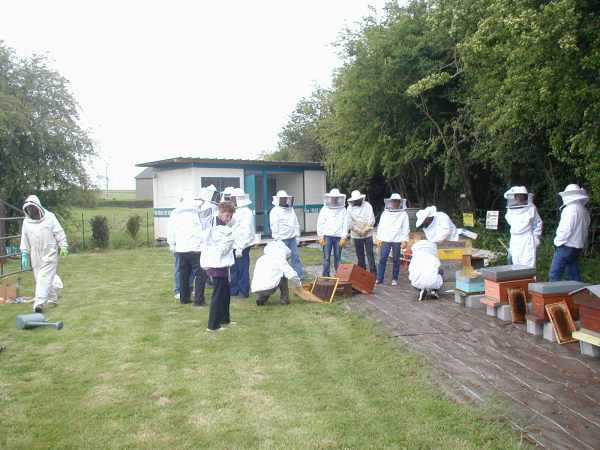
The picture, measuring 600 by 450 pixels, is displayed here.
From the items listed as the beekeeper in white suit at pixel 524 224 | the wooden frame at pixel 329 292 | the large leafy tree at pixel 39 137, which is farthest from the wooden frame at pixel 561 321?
the large leafy tree at pixel 39 137

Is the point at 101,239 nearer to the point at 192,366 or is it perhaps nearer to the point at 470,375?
the point at 192,366

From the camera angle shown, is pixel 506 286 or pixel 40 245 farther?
pixel 40 245

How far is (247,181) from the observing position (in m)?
16.6

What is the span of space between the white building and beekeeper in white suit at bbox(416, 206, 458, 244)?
27.1ft

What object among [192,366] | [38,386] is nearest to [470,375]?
[192,366]

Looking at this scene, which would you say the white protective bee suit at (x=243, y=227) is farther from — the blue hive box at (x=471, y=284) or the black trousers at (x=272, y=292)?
the blue hive box at (x=471, y=284)

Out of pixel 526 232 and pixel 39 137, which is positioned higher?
pixel 39 137

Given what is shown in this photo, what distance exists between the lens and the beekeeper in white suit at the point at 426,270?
7.59m

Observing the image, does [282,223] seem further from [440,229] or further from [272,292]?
[440,229]

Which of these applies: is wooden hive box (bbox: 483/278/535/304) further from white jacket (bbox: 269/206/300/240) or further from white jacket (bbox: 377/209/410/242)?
white jacket (bbox: 269/206/300/240)

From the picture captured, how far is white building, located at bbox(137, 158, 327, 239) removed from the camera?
51.4 feet

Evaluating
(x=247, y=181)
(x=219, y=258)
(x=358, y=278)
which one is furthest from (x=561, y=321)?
(x=247, y=181)

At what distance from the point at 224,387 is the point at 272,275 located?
325 cm

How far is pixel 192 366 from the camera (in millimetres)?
5012
